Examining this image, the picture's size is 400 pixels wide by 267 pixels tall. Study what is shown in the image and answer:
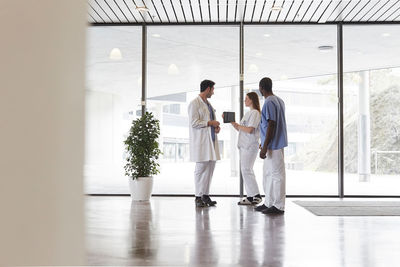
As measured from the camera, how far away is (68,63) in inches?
25.9

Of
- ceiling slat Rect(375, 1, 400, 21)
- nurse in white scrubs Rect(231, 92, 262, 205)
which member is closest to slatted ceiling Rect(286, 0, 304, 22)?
ceiling slat Rect(375, 1, 400, 21)

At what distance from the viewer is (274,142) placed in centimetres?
481

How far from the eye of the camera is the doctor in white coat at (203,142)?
551 centimetres

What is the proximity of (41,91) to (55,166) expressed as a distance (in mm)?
113

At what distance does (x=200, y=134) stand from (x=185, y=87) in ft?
5.98

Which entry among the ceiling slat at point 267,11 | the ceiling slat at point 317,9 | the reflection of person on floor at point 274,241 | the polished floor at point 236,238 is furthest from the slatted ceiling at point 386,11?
the reflection of person on floor at point 274,241

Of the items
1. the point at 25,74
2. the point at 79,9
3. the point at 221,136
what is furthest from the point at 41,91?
the point at 221,136

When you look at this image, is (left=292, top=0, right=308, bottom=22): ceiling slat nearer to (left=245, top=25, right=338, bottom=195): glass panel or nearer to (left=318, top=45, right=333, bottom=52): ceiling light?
A: (left=245, top=25, right=338, bottom=195): glass panel

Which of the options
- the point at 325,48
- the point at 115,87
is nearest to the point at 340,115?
the point at 325,48

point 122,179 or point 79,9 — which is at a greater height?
point 79,9

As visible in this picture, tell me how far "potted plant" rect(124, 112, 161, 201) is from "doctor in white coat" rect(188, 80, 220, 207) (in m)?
0.86

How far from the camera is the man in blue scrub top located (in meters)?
4.79

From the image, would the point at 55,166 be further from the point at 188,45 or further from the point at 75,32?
the point at 188,45

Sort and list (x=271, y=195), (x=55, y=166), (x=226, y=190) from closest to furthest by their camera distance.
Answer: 1. (x=55, y=166)
2. (x=271, y=195)
3. (x=226, y=190)
